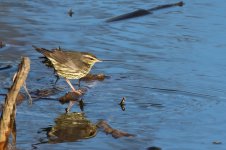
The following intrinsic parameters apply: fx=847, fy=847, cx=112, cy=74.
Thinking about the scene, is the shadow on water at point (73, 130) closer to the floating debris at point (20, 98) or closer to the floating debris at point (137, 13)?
the floating debris at point (20, 98)

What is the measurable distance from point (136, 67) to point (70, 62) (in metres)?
1.05

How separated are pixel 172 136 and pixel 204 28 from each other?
4904mm

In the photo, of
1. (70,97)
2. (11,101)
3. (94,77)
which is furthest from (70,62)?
(11,101)

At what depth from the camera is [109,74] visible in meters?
10.7

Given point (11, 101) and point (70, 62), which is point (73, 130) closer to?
point (11, 101)

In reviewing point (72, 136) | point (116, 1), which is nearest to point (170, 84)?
point (72, 136)

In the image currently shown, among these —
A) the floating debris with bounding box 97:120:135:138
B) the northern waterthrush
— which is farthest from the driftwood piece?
the northern waterthrush

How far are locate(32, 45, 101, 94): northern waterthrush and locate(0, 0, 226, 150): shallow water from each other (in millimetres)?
190

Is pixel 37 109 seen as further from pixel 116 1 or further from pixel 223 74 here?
pixel 116 1

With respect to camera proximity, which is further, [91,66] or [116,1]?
[116,1]

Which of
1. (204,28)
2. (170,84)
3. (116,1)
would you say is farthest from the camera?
(116,1)

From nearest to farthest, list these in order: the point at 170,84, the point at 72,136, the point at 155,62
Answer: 1. the point at 72,136
2. the point at 170,84
3. the point at 155,62

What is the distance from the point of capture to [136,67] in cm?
1107

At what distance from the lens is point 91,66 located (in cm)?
1047
